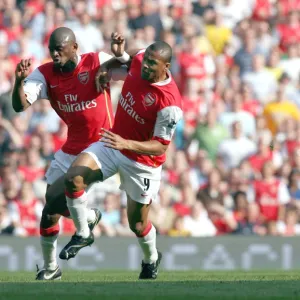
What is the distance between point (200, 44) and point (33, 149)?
171 inches

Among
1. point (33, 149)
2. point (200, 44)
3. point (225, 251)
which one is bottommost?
point (225, 251)

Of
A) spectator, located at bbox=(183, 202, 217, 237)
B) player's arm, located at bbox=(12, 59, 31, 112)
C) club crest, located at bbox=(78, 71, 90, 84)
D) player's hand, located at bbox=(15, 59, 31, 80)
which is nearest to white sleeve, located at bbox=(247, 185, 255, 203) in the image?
spectator, located at bbox=(183, 202, 217, 237)

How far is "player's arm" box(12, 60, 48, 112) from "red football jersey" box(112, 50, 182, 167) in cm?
87

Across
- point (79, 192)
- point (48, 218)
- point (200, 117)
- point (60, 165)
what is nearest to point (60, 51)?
point (60, 165)

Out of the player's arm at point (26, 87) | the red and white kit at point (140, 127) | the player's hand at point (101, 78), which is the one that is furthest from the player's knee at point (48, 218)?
the player's hand at point (101, 78)

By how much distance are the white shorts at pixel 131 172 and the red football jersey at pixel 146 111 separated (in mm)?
75

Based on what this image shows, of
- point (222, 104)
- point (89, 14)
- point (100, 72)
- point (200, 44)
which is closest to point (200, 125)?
point (222, 104)

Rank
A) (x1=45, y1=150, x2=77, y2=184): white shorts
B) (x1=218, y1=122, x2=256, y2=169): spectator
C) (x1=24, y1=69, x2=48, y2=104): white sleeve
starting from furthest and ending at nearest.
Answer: (x1=218, y1=122, x2=256, y2=169): spectator
(x1=45, y1=150, x2=77, y2=184): white shorts
(x1=24, y1=69, x2=48, y2=104): white sleeve

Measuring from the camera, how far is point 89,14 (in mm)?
21234

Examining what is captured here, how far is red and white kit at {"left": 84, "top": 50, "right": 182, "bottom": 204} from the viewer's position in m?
11.3

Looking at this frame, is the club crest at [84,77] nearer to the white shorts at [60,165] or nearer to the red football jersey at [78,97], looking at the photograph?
the red football jersey at [78,97]

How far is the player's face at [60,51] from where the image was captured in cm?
1141

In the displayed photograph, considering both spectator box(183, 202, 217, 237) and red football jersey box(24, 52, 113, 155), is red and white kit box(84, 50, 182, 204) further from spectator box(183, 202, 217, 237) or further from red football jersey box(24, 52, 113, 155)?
spectator box(183, 202, 217, 237)

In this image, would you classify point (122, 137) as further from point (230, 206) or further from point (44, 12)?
point (44, 12)
